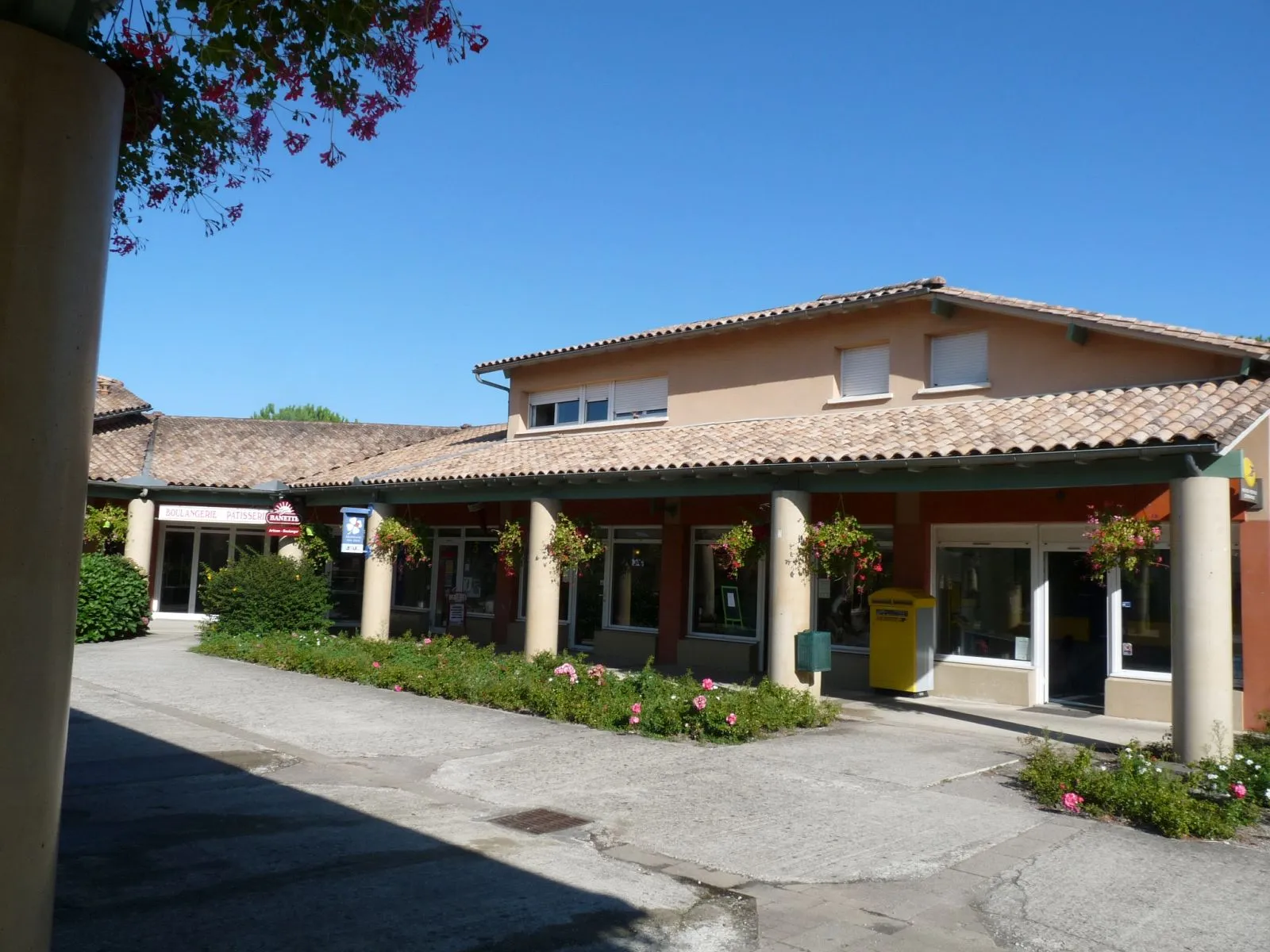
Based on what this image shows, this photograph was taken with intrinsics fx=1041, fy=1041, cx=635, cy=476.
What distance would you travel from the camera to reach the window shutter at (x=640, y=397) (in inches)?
718

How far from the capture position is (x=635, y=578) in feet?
59.1

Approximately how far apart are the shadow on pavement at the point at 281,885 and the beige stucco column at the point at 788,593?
5.53 m

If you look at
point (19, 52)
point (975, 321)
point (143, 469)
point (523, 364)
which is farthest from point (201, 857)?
point (143, 469)

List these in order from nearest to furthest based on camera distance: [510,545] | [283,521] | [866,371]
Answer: [866,371] → [510,545] → [283,521]

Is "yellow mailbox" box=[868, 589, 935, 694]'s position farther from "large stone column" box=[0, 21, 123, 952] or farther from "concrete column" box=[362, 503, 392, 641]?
"large stone column" box=[0, 21, 123, 952]

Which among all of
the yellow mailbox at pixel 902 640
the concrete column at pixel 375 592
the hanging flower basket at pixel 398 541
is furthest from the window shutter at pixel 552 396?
the yellow mailbox at pixel 902 640

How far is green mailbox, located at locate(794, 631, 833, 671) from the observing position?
11828 millimetres

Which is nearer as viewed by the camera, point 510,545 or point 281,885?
point 281,885

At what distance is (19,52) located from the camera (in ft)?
9.57

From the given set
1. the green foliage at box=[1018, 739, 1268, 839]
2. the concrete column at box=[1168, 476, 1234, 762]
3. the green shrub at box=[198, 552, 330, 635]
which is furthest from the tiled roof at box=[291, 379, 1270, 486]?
the green foliage at box=[1018, 739, 1268, 839]

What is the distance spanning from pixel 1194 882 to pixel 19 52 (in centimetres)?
693

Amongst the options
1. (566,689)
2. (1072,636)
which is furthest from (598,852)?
(1072,636)

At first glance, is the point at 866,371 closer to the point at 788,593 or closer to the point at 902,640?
the point at 902,640

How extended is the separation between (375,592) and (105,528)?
6.92 m
